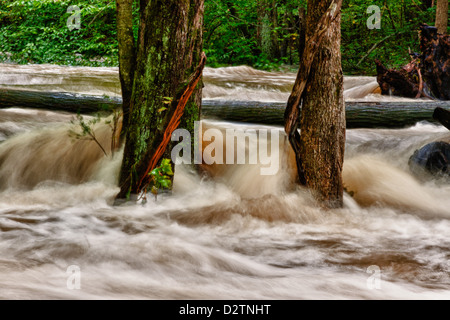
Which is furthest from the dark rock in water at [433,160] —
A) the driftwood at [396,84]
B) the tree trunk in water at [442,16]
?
the tree trunk in water at [442,16]

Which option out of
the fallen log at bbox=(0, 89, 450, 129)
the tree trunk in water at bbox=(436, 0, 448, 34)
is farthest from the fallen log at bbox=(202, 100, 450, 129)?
the tree trunk in water at bbox=(436, 0, 448, 34)

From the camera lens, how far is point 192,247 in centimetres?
381

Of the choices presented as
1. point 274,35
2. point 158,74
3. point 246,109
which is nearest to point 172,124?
point 158,74

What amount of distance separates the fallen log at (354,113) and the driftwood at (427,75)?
1951 millimetres

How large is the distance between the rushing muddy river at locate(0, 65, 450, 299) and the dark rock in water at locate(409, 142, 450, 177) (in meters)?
0.13

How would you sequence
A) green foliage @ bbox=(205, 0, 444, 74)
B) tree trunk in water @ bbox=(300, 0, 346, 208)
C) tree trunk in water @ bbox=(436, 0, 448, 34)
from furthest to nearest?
green foliage @ bbox=(205, 0, 444, 74)
tree trunk in water @ bbox=(436, 0, 448, 34)
tree trunk in water @ bbox=(300, 0, 346, 208)

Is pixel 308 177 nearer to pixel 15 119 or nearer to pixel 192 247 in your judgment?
pixel 192 247

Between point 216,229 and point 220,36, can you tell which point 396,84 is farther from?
point 220,36

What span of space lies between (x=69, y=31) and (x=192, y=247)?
16004 mm

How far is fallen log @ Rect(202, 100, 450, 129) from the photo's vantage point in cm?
759

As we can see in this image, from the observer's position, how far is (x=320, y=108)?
4.43 metres

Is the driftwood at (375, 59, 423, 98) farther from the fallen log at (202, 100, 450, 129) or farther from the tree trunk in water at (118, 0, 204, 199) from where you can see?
the tree trunk in water at (118, 0, 204, 199)

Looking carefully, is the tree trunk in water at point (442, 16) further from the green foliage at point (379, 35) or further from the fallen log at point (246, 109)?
the fallen log at point (246, 109)

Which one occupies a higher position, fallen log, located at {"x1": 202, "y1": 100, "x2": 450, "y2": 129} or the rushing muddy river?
fallen log, located at {"x1": 202, "y1": 100, "x2": 450, "y2": 129}
